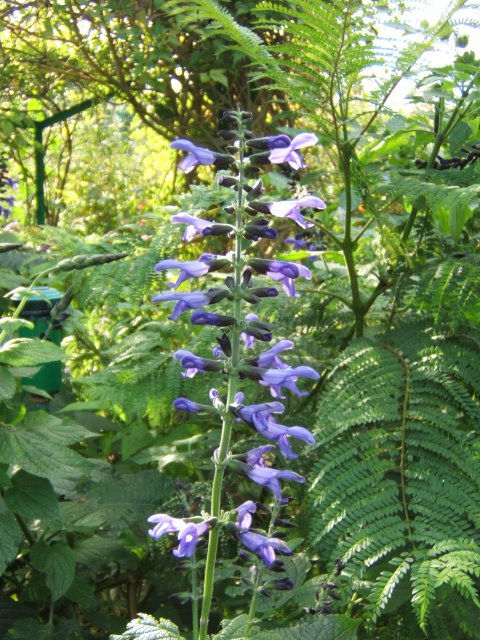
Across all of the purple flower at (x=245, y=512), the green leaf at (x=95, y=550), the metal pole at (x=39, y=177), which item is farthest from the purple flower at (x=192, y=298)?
the metal pole at (x=39, y=177)

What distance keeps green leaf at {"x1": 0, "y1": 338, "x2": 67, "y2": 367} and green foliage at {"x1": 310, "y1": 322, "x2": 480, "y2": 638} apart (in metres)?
0.77

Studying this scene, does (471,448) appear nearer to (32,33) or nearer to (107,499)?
(107,499)

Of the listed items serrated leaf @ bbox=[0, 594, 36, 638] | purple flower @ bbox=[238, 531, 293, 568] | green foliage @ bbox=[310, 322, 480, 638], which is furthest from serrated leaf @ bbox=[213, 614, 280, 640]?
serrated leaf @ bbox=[0, 594, 36, 638]

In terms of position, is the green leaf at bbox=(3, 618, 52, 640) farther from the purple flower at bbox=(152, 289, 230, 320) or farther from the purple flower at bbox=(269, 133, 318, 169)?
the purple flower at bbox=(269, 133, 318, 169)

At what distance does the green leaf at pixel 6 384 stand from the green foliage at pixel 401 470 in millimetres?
848

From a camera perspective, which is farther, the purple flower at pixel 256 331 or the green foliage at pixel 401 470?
the green foliage at pixel 401 470

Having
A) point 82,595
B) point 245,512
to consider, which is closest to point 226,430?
point 245,512

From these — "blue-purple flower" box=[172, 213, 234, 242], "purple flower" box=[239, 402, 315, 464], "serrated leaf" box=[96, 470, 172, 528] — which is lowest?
"serrated leaf" box=[96, 470, 172, 528]

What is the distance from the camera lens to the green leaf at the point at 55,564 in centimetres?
251

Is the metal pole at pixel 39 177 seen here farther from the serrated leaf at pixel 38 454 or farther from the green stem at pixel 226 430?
the green stem at pixel 226 430

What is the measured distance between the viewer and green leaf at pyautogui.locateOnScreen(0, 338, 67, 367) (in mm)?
2412

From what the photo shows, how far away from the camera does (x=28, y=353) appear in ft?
7.98

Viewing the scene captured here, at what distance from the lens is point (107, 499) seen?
2.80m

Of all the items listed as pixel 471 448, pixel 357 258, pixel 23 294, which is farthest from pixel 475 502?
pixel 357 258
